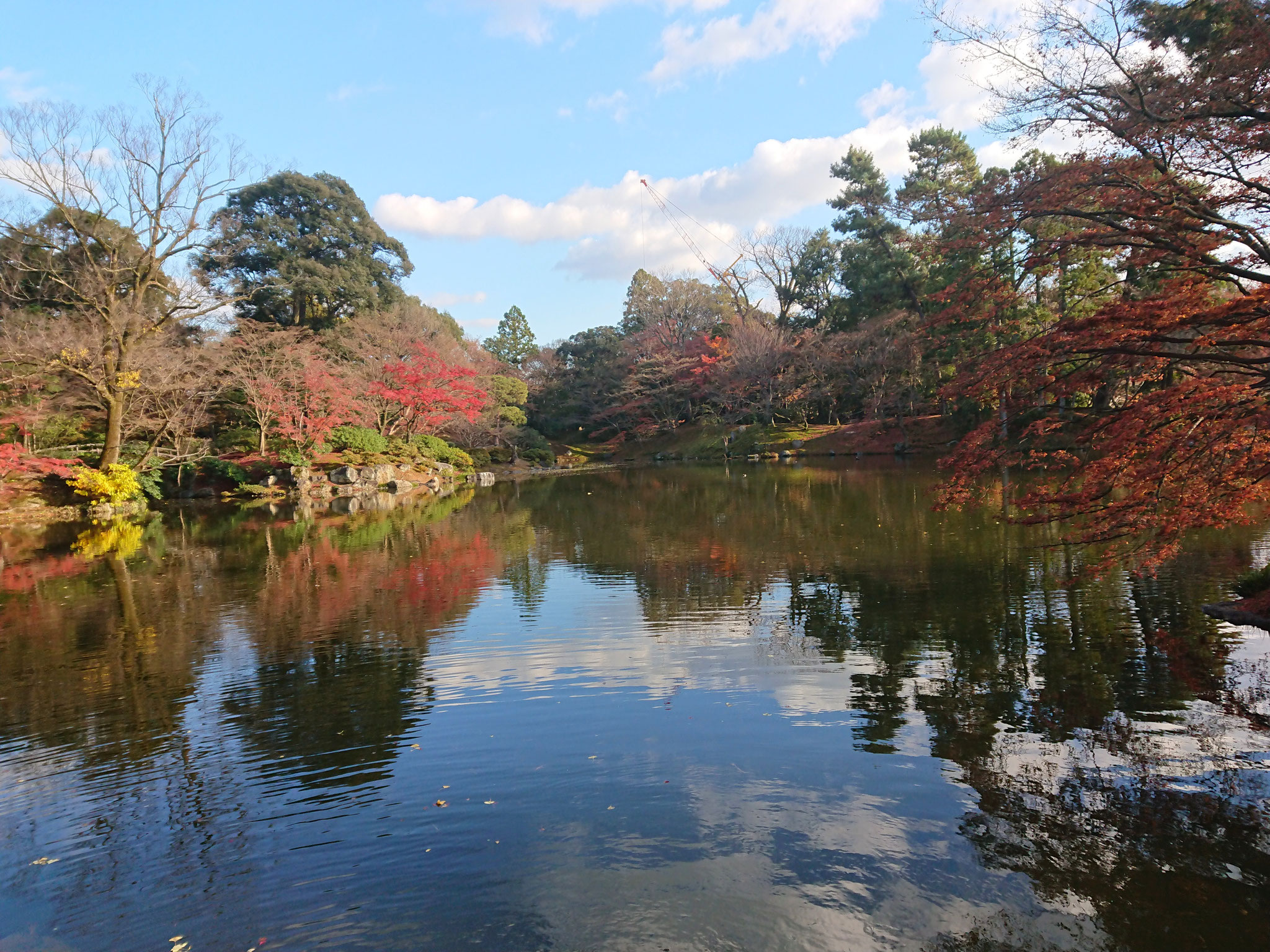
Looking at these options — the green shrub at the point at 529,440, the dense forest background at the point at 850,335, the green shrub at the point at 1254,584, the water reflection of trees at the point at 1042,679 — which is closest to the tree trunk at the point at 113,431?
the dense forest background at the point at 850,335

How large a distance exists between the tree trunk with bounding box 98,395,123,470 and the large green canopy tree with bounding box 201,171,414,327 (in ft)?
28.3

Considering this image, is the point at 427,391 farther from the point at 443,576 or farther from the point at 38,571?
the point at 443,576

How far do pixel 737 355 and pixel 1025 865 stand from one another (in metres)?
34.0

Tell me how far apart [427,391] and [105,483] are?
427 inches

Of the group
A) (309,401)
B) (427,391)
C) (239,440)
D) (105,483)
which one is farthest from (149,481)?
(427,391)

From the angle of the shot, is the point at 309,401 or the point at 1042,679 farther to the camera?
the point at 309,401

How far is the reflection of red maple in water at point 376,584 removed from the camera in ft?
26.4

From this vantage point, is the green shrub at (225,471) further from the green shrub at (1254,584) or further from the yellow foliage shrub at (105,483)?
the green shrub at (1254,584)

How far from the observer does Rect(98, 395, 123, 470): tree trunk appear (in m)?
18.4

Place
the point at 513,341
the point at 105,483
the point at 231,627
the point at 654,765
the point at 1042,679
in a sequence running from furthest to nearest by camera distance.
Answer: the point at 513,341 → the point at 105,483 → the point at 231,627 → the point at 1042,679 → the point at 654,765

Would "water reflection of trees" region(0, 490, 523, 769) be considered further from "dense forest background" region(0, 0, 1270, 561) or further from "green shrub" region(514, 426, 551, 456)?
"green shrub" region(514, 426, 551, 456)

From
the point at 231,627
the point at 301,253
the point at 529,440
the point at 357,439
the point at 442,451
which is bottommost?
the point at 231,627

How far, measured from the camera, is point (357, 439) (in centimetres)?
2545

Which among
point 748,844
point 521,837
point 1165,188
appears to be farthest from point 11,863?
point 1165,188
